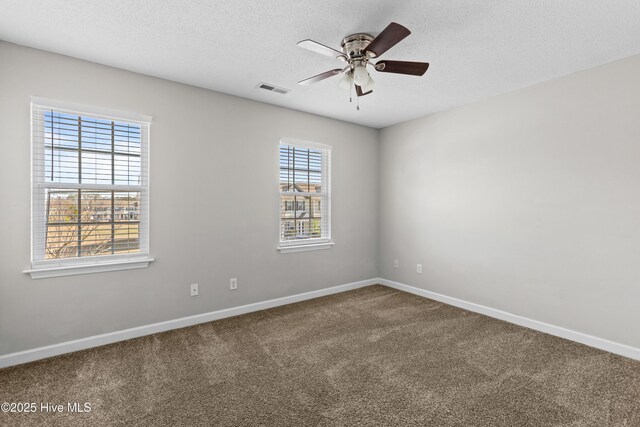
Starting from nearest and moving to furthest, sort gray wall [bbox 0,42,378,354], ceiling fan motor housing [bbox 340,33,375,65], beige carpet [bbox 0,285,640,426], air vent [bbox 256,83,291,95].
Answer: beige carpet [bbox 0,285,640,426] < ceiling fan motor housing [bbox 340,33,375,65] < gray wall [bbox 0,42,378,354] < air vent [bbox 256,83,291,95]

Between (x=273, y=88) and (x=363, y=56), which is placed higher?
(x=273, y=88)

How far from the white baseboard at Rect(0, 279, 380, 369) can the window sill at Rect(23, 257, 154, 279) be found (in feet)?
1.99

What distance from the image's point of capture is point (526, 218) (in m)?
3.38

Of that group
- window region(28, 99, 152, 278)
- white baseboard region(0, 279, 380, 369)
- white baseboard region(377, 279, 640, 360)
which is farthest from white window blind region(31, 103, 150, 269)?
white baseboard region(377, 279, 640, 360)

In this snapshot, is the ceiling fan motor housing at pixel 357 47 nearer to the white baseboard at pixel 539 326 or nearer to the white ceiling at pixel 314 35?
the white ceiling at pixel 314 35

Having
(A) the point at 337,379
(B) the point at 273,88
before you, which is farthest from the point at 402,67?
(A) the point at 337,379

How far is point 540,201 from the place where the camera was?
10.7 ft

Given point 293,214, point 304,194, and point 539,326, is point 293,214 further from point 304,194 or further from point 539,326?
point 539,326

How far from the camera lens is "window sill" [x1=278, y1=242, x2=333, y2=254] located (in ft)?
13.5

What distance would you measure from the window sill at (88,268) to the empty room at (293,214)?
0.04 feet

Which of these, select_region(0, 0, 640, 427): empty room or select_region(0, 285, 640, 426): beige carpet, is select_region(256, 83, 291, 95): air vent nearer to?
select_region(0, 0, 640, 427): empty room

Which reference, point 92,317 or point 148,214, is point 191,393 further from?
point 148,214

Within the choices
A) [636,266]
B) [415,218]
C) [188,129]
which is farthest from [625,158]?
[188,129]

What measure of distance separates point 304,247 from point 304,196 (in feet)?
2.37
